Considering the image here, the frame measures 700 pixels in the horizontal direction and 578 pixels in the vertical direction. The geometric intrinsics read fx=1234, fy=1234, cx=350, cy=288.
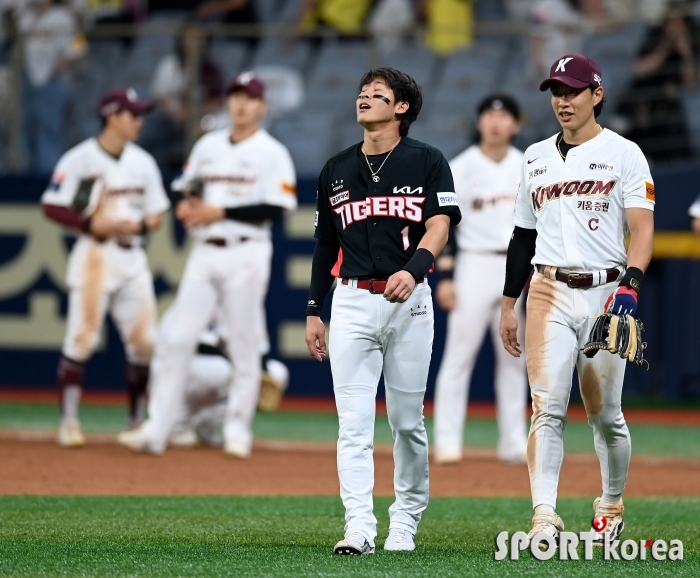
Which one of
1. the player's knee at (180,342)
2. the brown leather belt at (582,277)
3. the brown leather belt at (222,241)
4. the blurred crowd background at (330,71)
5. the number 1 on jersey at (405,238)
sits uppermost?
the blurred crowd background at (330,71)

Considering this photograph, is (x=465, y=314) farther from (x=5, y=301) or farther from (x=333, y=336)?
(x=5, y=301)

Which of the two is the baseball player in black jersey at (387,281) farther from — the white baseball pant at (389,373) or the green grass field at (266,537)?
the green grass field at (266,537)

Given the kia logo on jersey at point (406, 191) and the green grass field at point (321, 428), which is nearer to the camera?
the kia logo on jersey at point (406, 191)

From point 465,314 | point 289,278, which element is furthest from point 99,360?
point 465,314

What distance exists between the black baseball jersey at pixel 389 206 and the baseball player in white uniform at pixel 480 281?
359cm

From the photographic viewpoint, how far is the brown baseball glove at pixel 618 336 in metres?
4.96

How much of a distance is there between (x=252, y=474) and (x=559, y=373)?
334cm

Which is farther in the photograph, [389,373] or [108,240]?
[108,240]

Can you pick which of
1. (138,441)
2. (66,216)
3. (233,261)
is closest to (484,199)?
(233,261)

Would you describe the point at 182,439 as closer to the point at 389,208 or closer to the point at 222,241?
the point at 222,241

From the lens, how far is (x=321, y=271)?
5520 mm

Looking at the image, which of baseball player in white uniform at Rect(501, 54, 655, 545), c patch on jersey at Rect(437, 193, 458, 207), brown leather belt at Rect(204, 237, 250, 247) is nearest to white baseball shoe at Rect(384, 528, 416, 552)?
baseball player in white uniform at Rect(501, 54, 655, 545)

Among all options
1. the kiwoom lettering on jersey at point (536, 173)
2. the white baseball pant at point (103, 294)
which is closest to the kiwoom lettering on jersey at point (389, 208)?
the kiwoom lettering on jersey at point (536, 173)

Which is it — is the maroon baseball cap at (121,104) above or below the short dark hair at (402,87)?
above
